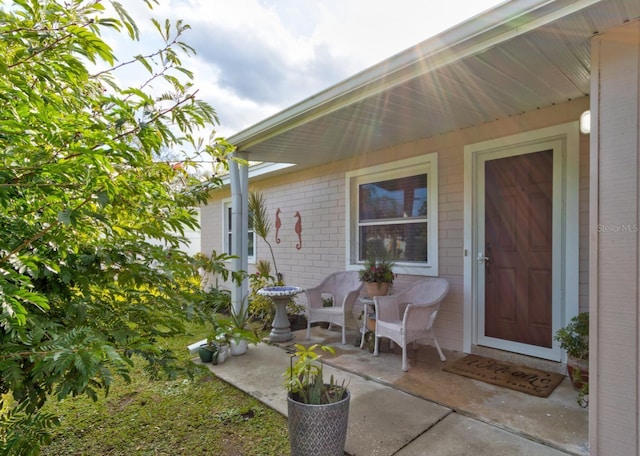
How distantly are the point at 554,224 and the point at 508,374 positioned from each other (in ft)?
4.51

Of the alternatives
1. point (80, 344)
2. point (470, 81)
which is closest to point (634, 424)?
point (470, 81)

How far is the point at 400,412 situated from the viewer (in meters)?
2.51

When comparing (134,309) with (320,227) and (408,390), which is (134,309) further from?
(320,227)

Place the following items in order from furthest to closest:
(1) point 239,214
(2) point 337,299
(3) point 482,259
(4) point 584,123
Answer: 1. (2) point 337,299
2. (1) point 239,214
3. (3) point 482,259
4. (4) point 584,123

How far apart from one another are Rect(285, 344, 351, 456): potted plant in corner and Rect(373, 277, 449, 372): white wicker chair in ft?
4.74

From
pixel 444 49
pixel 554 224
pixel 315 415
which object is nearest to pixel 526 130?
pixel 554 224

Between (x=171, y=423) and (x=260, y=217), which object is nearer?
(x=171, y=423)

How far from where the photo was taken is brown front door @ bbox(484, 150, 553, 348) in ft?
10.7

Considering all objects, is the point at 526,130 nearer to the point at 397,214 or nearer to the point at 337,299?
the point at 397,214

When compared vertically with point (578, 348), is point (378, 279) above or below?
above

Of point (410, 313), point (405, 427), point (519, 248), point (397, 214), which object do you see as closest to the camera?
point (405, 427)

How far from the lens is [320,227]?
5.59m

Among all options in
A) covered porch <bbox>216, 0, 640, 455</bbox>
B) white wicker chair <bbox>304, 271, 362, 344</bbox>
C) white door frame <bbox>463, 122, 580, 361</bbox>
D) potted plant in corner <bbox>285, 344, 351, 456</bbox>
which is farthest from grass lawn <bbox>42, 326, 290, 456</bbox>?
white door frame <bbox>463, 122, 580, 361</bbox>

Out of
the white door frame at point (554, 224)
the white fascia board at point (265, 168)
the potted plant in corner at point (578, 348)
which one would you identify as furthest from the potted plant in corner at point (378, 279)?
the white fascia board at point (265, 168)
